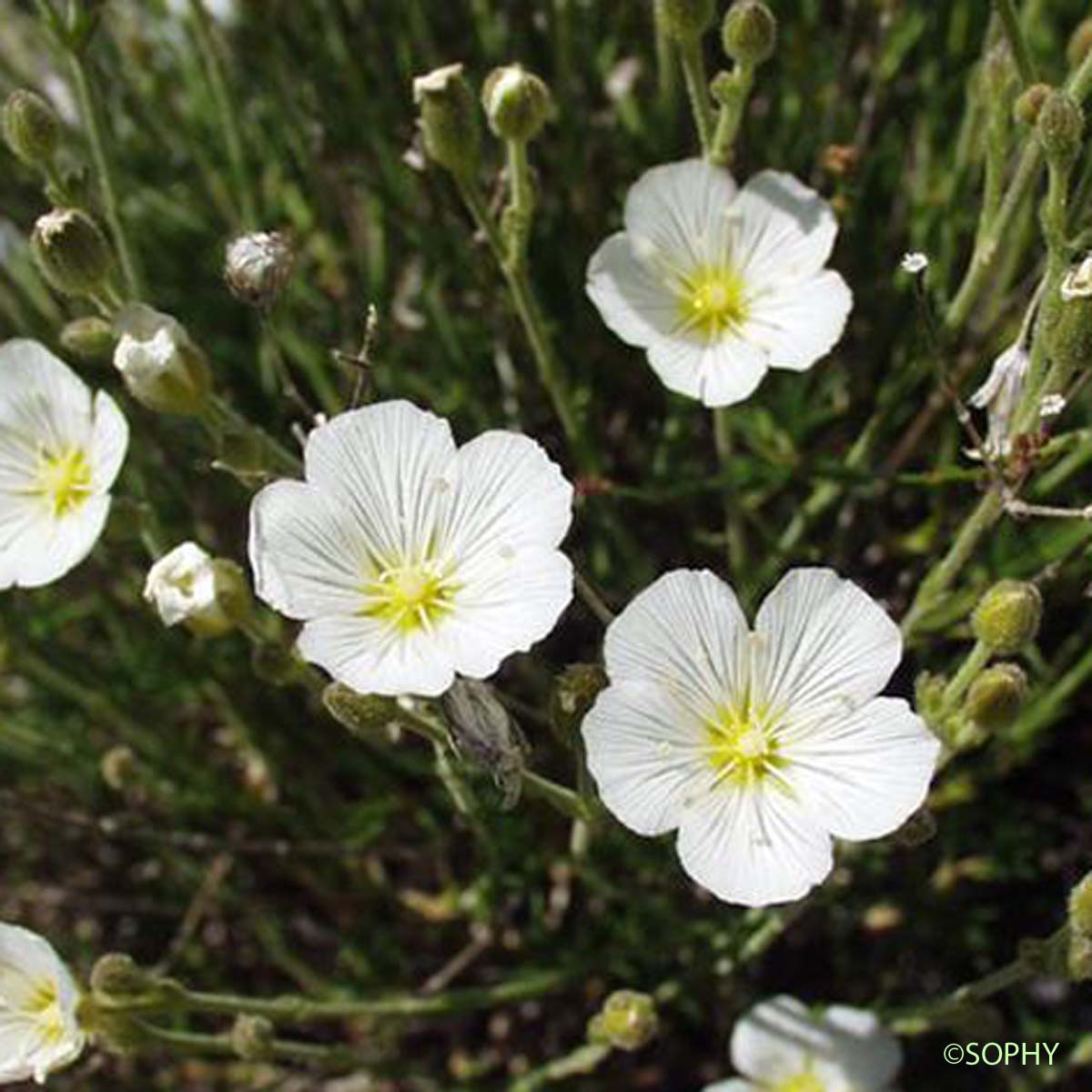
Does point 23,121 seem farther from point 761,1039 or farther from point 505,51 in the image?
point 761,1039

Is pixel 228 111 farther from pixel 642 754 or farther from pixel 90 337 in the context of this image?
pixel 642 754

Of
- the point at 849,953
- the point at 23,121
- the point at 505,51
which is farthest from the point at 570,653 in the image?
the point at 23,121

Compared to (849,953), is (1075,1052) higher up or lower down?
lower down

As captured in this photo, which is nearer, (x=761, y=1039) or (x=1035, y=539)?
(x=761, y=1039)

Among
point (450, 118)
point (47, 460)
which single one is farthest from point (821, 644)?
point (47, 460)

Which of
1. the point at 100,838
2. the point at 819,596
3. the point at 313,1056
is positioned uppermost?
the point at 100,838

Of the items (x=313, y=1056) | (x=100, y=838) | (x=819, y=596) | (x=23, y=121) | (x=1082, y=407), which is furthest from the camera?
(x=100, y=838)
